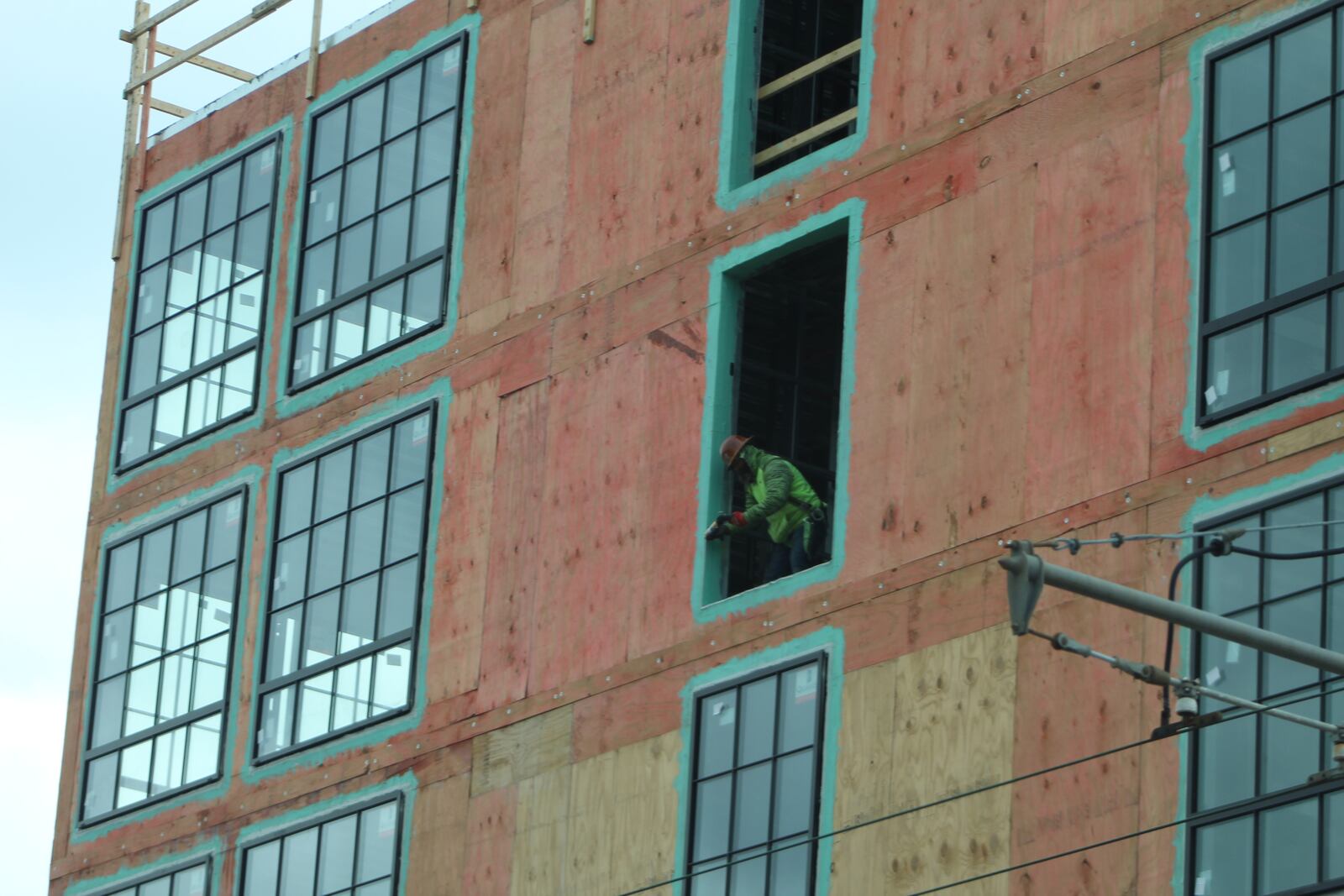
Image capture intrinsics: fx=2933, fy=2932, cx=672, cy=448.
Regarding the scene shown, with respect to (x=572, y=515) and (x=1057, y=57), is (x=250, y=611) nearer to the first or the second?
(x=572, y=515)

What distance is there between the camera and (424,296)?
110ft

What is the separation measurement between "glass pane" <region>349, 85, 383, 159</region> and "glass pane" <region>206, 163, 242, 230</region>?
2.42 meters

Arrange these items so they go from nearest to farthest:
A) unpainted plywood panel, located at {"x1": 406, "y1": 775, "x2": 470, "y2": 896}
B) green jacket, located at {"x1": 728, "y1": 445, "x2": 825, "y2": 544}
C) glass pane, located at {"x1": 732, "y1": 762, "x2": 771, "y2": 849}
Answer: glass pane, located at {"x1": 732, "y1": 762, "x2": 771, "y2": 849} < green jacket, located at {"x1": 728, "y1": 445, "x2": 825, "y2": 544} < unpainted plywood panel, located at {"x1": 406, "y1": 775, "x2": 470, "y2": 896}

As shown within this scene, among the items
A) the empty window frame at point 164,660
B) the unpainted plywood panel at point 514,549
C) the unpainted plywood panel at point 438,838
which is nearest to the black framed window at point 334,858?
the unpainted plywood panel at point 438,838

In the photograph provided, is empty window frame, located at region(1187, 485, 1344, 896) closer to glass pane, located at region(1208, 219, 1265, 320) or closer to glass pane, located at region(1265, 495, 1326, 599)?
glass pane, located at region(1265, 495, 1326, 599)

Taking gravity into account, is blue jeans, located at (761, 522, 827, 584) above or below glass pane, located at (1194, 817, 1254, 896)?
above

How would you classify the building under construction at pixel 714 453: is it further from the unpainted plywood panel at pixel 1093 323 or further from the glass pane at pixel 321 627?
the glass pane at pixel 321 627

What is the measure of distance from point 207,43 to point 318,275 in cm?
529

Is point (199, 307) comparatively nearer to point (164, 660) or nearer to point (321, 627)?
point (164, 660)

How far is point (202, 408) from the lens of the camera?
36.2 meters

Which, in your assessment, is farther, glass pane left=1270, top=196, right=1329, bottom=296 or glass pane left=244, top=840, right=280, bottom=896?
glass pane left=244, top=840, right=280, bottom=896

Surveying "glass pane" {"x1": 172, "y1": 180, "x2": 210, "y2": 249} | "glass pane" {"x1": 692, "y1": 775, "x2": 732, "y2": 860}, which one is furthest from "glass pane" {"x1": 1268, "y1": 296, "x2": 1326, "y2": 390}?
"glass pane" {"x1": 172, "y1": 180, "x2": 210, "y2": 249}

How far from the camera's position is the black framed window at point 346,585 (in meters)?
32.2

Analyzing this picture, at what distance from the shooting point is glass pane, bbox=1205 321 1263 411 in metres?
24.0
